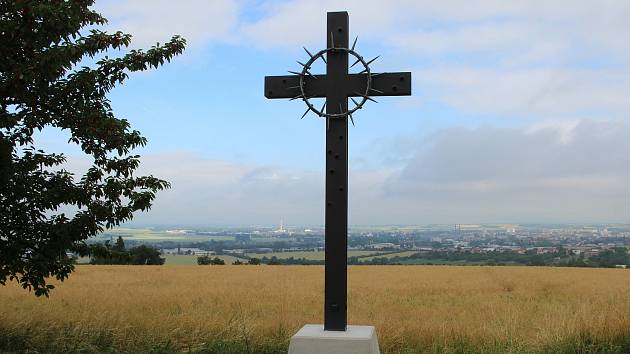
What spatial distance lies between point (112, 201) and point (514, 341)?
5822 millimetres

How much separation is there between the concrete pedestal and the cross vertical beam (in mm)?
A: 218

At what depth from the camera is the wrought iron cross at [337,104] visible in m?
5.57

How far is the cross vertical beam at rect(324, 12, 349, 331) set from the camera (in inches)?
219

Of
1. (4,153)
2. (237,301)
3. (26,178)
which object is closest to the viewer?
(4,153)

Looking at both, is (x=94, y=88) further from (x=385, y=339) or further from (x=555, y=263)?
(x=555, y=263)

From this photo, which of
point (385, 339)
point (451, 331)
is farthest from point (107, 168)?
point (451, 331)

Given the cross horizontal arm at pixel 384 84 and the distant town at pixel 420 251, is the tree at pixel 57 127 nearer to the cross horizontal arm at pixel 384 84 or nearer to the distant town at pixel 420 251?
the cross horizontal arm at pixel 384 84

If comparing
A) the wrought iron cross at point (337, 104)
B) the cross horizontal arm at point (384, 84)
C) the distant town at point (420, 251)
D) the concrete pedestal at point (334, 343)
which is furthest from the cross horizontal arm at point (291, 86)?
the distant town at point (420, 251)

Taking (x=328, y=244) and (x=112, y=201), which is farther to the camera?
(x=112, y=201)

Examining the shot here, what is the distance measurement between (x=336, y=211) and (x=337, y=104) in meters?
1.06

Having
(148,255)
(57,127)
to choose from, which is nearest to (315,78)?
(57,127)

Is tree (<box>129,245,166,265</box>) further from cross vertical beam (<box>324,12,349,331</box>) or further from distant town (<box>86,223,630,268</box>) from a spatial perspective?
cross vertical beam (<box>324,12,349,331</box>)

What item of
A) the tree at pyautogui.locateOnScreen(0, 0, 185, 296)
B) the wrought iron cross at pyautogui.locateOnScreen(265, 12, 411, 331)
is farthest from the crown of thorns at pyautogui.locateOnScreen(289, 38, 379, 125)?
the tree at pyautogui.locateOnScreen(0, 0, 185, 296)

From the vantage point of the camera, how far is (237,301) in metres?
14.1
